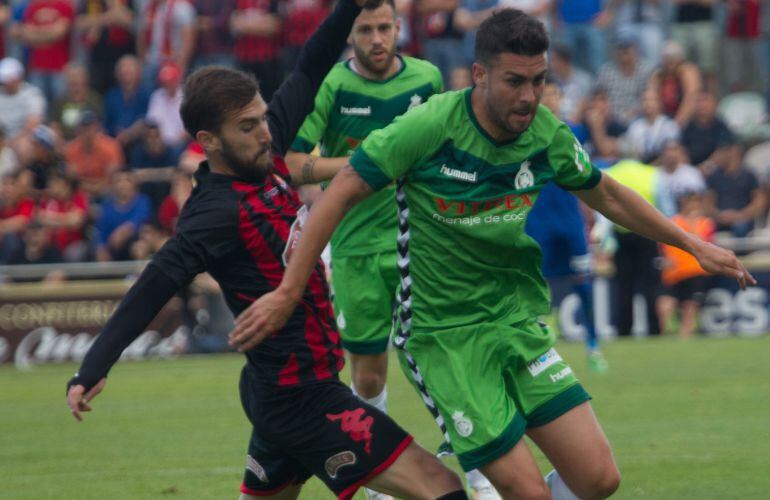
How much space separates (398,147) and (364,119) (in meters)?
2.81

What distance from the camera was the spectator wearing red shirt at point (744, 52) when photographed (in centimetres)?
2128

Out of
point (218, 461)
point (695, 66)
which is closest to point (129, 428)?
point (218, 461)

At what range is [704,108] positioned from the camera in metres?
20.4

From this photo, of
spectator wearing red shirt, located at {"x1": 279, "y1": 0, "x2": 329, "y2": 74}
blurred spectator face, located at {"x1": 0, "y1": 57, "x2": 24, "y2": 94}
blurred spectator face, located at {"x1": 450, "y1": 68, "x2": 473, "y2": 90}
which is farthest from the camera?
blurred spectator face, located at {"x1": 0, "y1": 57, "x2": 24, "y2": 94}

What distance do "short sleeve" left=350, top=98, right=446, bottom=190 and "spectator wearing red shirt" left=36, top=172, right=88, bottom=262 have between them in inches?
585

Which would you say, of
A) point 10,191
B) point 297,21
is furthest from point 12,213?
point 297,21

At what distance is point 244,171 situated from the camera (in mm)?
6215

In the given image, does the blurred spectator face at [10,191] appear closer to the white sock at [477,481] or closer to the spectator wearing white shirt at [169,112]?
the spectator wearing white shirt at [169,112]

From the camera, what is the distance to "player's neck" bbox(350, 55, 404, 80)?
29.3 feet

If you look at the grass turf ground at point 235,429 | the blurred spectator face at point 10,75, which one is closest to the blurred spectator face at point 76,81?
the blurred spectator face at point 10,75

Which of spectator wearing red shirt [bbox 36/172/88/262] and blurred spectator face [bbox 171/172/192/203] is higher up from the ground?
blurred spectator face [bbox 171/172/192/203]

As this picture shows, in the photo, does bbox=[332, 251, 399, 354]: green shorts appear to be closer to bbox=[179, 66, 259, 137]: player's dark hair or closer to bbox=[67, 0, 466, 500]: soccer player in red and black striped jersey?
bbox=[67, 0, 466, 500]: soccer player in red and black striped jersey

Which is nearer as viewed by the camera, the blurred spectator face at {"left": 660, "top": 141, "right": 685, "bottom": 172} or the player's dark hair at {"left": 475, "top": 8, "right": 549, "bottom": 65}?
the player's dark hair at {"left": 475, "top": 8, "right": 549, "bottom": 65}

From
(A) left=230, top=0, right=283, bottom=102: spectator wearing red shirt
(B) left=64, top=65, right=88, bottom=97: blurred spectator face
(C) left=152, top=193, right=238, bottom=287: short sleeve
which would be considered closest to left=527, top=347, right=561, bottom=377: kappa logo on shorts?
(C) left=152, top=193, right=238, bottom=287: short sleeve
